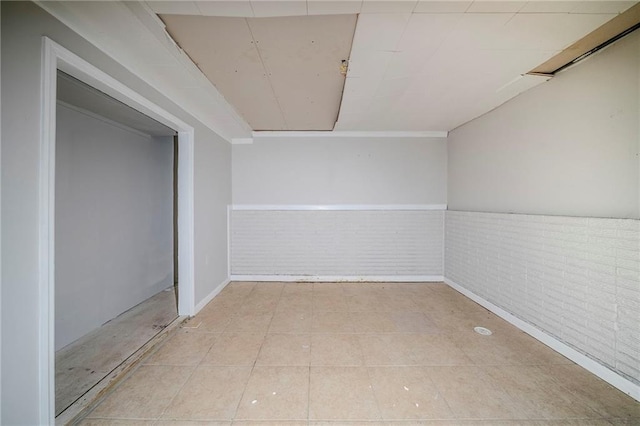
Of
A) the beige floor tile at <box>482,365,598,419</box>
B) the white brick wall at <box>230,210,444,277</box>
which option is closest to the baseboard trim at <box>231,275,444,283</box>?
the white brick wall at <box>230,210,444,277</box>

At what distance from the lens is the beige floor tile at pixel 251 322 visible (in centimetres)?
254

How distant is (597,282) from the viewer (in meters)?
1.84

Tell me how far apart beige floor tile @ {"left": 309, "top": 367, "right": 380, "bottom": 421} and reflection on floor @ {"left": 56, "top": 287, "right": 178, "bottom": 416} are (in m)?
1.61

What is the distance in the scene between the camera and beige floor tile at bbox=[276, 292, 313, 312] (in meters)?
3.05

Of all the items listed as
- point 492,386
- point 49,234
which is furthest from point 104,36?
point 492,386

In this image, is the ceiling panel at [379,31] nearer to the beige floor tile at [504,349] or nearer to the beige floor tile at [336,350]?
the beige floor tile at [336,350]

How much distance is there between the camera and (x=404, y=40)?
1671mm

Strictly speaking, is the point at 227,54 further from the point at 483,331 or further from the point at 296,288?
the point at 483,331

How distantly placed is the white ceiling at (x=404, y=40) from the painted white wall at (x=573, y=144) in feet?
1.04

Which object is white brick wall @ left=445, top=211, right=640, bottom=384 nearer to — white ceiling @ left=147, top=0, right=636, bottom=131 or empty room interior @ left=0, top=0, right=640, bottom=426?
empty room interior @ left=0, top=0, right=640, bottom=426

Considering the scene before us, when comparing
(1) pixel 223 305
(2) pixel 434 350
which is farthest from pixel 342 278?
(2) pixel 434 350

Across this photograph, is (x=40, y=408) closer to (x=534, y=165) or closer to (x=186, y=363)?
(x=186, y=363)

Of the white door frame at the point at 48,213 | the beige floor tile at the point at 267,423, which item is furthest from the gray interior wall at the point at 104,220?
the beige floor tile at the point at 267,423

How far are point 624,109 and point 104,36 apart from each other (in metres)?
3.55
